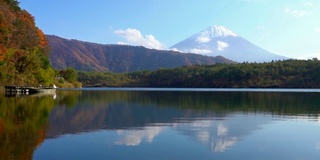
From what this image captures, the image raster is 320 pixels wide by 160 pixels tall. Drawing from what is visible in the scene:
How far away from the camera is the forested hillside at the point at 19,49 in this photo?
52.2 meters

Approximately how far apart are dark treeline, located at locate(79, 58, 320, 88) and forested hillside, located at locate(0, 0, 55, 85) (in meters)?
64.9

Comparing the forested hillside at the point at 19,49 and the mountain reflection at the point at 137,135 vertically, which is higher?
the forested hillside at the point at 19,49

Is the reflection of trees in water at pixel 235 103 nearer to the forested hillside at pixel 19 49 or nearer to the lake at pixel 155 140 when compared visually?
the lake at pixel 155 140

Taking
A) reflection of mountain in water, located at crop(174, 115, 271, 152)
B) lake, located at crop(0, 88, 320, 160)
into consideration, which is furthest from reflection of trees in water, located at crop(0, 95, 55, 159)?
reflection of mountain in water, located at crop(174, 115, 271, 152)

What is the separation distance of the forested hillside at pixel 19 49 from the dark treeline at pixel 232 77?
213 ft

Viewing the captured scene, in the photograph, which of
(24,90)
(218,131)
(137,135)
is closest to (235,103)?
(218,131)

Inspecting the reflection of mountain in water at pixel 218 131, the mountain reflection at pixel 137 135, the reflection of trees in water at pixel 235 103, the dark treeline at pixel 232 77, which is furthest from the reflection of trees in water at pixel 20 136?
the dark treeline at pixel 232 77

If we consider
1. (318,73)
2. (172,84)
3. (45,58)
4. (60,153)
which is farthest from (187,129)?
(172,84)

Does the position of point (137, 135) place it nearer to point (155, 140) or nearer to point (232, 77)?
point (155, 140)

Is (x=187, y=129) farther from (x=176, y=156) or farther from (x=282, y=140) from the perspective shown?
(x=176, y=156)

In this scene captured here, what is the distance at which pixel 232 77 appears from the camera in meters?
116

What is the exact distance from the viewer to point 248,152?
11.6m

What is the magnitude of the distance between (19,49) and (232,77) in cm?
7304

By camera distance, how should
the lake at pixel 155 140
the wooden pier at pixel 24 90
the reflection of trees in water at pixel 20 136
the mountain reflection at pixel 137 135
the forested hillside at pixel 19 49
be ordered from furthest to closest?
the wooden pier at pixel 24 90, the forested hillside at pixel 19 49, the mountain reflection at pixel 137 135, the lake at pixel 155 140, the reflection of trees in water at pixel 20 136
